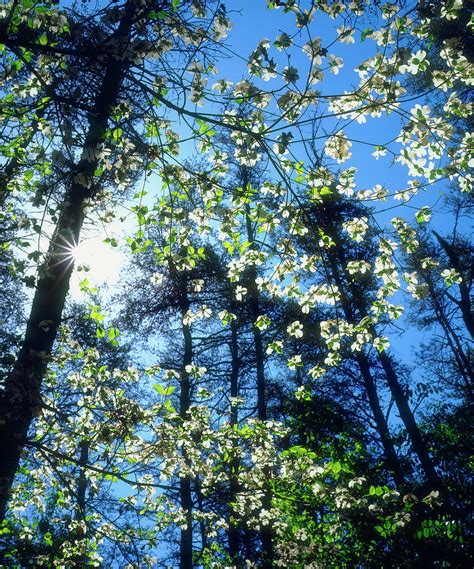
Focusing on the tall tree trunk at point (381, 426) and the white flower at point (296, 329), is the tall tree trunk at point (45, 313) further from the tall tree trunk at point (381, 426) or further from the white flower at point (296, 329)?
the tall tree trunk at point (381, 426)

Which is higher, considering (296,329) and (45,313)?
(45,313)

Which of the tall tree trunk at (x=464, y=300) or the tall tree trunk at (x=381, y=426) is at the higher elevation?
the tall tree trunk at (x=464, y=300)

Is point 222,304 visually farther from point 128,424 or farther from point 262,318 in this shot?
point 128,424

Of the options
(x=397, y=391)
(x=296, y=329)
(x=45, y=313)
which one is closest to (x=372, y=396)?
(x=397, y=391)

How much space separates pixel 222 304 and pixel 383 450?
6238 millimetres

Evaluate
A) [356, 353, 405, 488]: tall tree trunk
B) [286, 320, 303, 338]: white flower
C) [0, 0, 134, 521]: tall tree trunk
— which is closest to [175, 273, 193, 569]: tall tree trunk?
[286, 320, 303, 338]: white flower

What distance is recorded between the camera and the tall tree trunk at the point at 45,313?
3.96 m

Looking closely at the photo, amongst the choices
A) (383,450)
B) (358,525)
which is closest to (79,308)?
(383,450)

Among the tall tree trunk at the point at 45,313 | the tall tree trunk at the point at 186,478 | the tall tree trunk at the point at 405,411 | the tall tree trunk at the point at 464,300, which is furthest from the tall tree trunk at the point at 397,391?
the tall tree trunk at the point at 186,478

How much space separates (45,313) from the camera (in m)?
4.54

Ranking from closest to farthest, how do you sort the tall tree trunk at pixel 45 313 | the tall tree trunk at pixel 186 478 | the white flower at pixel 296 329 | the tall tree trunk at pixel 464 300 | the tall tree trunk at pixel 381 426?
the tall tree trunk at pixel 45 313, the white flower at pixel 296 329, the tall tree trunk at pixel 381 426, the tall tree trunk at pixel 186 478, the tall tree trunk at pixel 464 300

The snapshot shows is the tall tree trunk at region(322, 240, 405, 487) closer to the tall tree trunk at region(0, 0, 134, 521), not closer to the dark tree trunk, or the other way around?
the dark tree trunk

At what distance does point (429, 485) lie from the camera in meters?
7.87

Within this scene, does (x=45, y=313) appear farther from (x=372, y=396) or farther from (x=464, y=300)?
(x=464, y=300)
